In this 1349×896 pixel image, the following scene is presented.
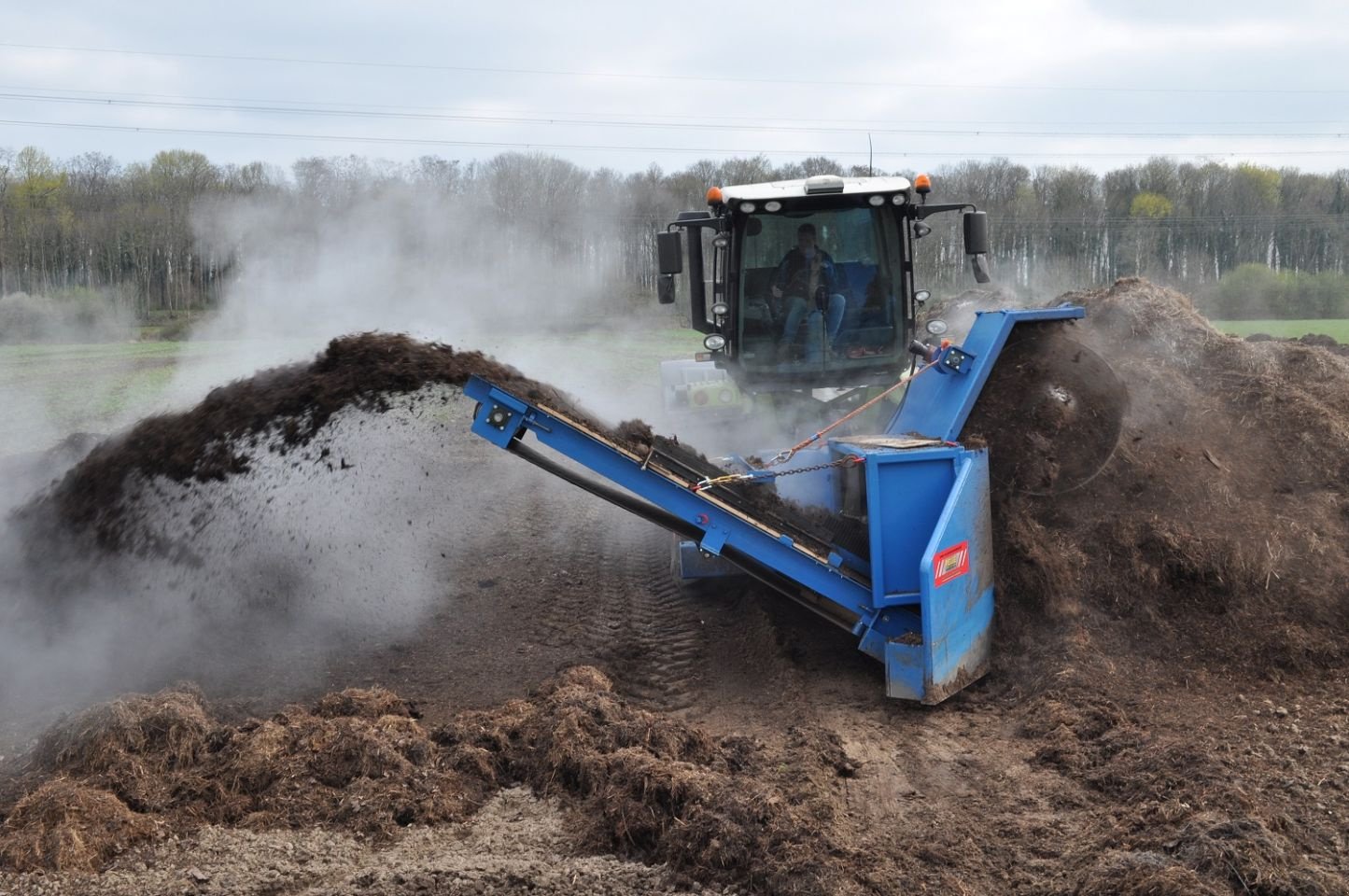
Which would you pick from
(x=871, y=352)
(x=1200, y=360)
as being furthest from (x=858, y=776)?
(x=1200, y=360)

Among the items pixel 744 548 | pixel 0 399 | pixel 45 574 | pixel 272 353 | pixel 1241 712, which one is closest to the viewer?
pixel 1241 712

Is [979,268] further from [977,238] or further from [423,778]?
[423,778]

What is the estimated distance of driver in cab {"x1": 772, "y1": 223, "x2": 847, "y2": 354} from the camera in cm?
748

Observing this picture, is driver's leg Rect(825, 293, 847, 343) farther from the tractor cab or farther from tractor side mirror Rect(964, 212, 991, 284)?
tractor side mirror Rect(964, 212, 991, 284)

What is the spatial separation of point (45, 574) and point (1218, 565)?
254 inches

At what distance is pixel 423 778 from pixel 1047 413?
391cm

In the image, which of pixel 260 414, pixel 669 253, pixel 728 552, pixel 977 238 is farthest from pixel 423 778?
pixel 977 238

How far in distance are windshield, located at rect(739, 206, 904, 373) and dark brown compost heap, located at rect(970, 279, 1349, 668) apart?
1.49 metres

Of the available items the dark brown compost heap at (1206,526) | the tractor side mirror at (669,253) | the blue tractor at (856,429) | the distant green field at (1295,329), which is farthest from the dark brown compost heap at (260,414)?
the distant green field at (1295,329)

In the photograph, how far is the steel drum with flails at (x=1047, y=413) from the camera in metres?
6.13

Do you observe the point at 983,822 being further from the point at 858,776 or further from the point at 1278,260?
the point at 1278,260

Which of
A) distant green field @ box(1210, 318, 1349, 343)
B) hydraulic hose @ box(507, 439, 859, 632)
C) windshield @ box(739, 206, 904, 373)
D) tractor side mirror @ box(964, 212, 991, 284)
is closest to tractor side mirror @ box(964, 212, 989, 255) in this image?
tractor side mirror @ box(964, 212, 991, 284)

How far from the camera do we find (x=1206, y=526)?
5.88 meters

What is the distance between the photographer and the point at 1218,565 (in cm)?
566
